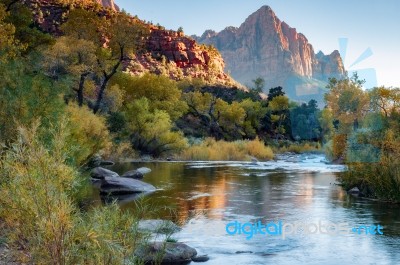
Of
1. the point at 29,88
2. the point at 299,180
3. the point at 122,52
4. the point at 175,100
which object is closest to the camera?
the point at 29,88

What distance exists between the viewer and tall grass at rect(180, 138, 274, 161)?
47062mm

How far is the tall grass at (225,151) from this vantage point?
1853 inches

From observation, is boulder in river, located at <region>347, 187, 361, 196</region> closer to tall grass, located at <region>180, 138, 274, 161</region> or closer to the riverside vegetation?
the riverside vegetation

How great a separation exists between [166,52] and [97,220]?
337ft

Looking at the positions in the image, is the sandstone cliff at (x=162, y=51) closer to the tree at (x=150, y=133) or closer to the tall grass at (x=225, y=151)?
the tall grass at (x=225, y=151)

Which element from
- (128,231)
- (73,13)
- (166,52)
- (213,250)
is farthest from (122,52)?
(166,52)

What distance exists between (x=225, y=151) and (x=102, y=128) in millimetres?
20448

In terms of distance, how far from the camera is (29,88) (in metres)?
15.6

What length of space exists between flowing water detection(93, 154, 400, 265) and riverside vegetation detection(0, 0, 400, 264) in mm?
2141

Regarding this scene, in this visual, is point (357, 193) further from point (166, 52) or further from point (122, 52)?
point (166, 52)

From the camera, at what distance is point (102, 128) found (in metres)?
30.2

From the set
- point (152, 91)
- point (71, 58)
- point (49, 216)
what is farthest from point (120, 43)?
point (49, 216)

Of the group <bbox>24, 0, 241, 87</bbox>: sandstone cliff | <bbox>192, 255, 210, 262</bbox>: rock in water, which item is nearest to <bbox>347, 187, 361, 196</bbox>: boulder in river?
<bbox>192, 255, 210, 262</bbox>: rock in water

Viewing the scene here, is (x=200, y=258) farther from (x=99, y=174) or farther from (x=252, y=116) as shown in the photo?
(x=252, y=116)
